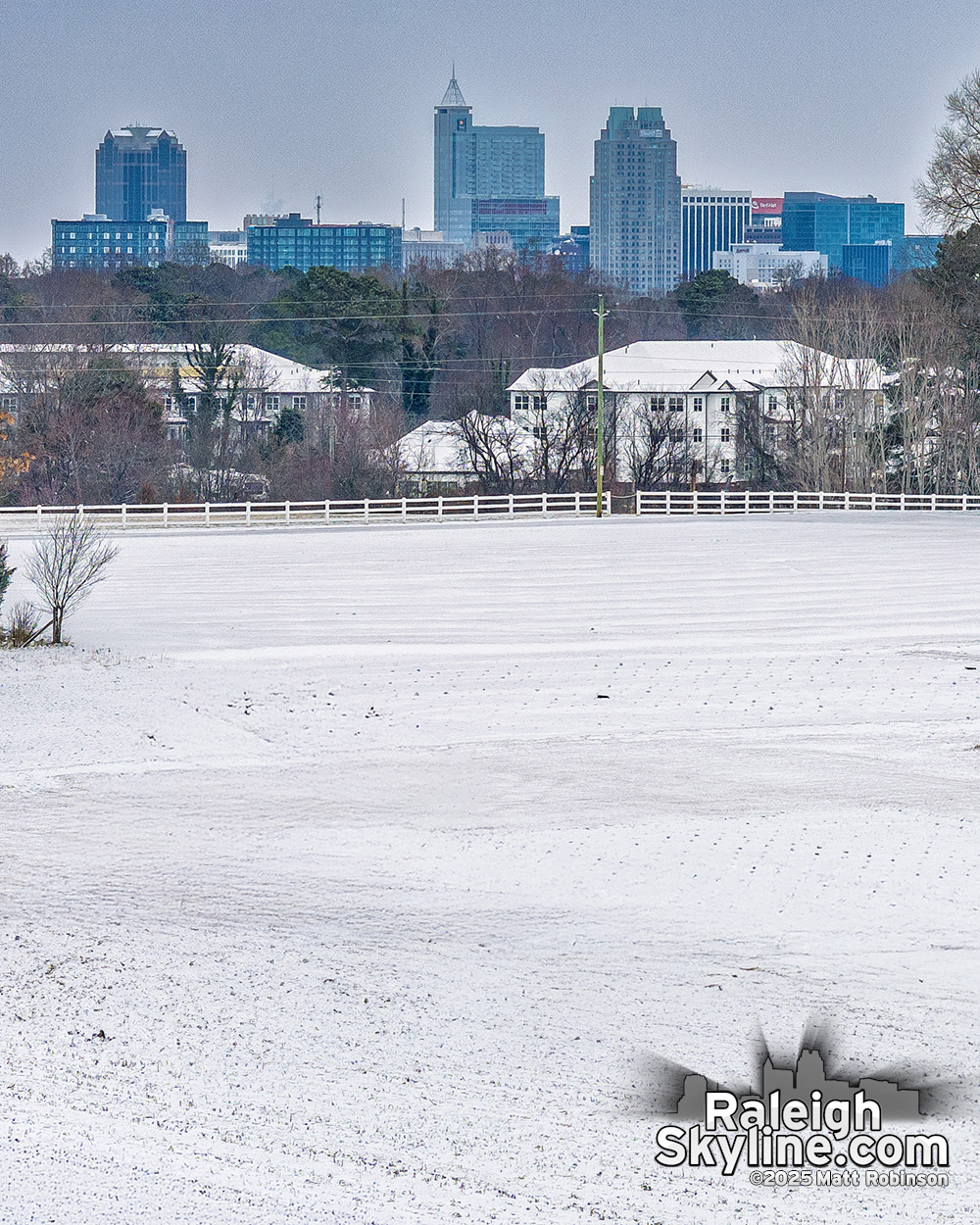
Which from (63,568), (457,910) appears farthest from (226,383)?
(457,910)

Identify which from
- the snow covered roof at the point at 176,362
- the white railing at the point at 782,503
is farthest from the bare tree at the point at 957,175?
the snow covered roof at the point at 176,362

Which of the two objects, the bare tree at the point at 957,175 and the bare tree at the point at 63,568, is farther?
the bare tree at the point at 957,175

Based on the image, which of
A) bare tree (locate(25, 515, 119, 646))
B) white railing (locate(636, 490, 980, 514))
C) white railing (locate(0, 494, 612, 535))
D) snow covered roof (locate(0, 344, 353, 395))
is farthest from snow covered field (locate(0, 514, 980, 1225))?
snow covered roof (locate(0, 344, 353, 395))

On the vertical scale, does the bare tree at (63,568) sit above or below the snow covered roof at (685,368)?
below

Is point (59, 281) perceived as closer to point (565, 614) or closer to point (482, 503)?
point (482, 503)

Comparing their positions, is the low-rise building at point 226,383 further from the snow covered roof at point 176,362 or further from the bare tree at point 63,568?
the bare tree at point 63,568

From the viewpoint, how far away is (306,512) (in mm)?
56812

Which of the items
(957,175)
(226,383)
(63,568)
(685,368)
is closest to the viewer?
(63,568)

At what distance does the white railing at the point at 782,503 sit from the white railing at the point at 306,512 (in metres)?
3.07

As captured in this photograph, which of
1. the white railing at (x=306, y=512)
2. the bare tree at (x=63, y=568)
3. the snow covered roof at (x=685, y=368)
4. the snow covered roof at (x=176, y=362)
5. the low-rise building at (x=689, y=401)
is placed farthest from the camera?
the snow covered roof at (x=685, y=368)

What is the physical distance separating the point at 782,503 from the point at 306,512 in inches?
697

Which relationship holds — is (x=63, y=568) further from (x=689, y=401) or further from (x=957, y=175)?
(x=689, y=401)

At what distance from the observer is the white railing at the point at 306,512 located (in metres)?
53.7

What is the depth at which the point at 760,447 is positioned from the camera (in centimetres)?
8000
